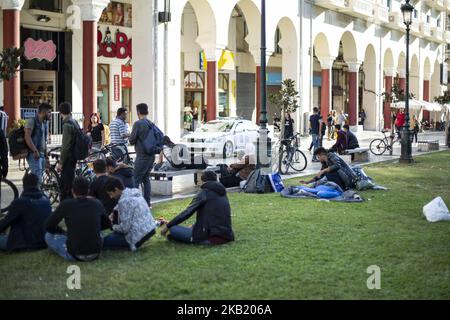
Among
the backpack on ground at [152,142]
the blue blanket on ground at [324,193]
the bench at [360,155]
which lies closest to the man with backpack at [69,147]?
the backpack on ground at [152,142]

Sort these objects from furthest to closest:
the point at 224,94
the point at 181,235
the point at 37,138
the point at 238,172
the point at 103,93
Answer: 1. the point at 224,94
2. the point at 103,93
3. the point at 238,172
4. the point at 37,138
5. the point at 181,235

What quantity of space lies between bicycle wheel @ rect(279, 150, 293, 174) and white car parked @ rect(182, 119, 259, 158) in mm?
3880

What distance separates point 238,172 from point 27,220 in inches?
300

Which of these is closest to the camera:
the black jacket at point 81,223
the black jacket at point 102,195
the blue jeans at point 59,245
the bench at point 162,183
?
the black jacket at point 81,223

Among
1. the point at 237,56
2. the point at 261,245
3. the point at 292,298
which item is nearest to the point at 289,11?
the point at 237,56

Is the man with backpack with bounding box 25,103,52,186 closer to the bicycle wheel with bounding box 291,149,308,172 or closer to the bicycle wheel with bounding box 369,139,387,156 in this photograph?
the bicycle wheel with bounding box 291,149,308,172

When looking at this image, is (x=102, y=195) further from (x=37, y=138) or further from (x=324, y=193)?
(x=324, y=193)

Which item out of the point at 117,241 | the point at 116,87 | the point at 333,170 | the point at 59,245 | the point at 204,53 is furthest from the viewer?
the point at 204,53

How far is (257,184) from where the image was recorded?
1391 cm

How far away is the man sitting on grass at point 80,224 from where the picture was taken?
7.34 meters

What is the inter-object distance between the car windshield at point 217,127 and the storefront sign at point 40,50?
6.56 meters

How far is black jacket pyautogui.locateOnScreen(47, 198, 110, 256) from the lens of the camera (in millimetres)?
7332

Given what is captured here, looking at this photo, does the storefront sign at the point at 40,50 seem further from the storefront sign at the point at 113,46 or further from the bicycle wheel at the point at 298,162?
the bicycle wheel at the point at 298,162

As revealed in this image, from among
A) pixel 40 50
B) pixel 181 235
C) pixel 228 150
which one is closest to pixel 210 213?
pixel 181 235
